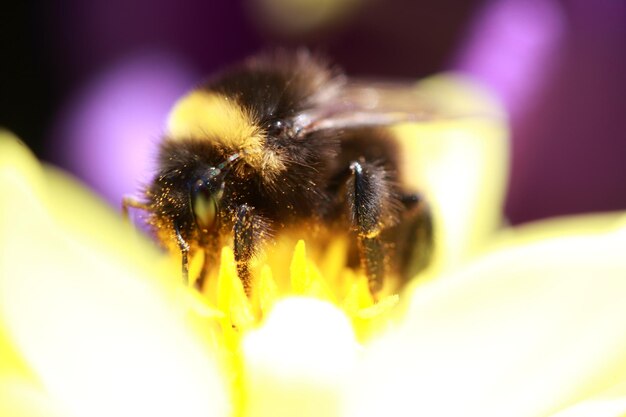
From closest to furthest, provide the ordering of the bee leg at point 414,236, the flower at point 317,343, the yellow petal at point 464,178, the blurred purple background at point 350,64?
1. the flower at point 317,343
2. the bee leg at point 414,236
3. the yellow petal at point 464,178
4. the blurred purple background at point 350,64

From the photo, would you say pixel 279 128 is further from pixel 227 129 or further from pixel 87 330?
pixel 87 330

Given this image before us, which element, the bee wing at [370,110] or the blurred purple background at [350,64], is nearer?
the bee wing at [370,110]

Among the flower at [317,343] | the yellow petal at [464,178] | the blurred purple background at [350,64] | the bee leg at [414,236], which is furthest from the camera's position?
the blurred purple background at [350,64]

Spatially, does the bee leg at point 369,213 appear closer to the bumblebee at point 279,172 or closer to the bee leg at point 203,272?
the bumblebee at point 279,172

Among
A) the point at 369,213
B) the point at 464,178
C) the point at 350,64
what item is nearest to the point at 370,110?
the point at 369,213

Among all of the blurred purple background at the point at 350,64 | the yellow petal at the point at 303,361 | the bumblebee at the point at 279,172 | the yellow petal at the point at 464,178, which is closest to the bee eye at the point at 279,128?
the bumblebee at the point at 279,172

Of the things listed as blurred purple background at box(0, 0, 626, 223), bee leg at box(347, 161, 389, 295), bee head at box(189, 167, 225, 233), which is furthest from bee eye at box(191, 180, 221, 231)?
blurred purple background at box(0, 0, 626, 223)

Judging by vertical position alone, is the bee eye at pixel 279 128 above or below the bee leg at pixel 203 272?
above

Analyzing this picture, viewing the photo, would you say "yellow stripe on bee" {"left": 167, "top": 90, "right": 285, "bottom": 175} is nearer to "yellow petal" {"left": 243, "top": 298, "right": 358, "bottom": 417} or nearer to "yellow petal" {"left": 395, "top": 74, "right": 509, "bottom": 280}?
"yellow petal" {"left": 243, "top": 298, "right": 358, "bottom": 417}
